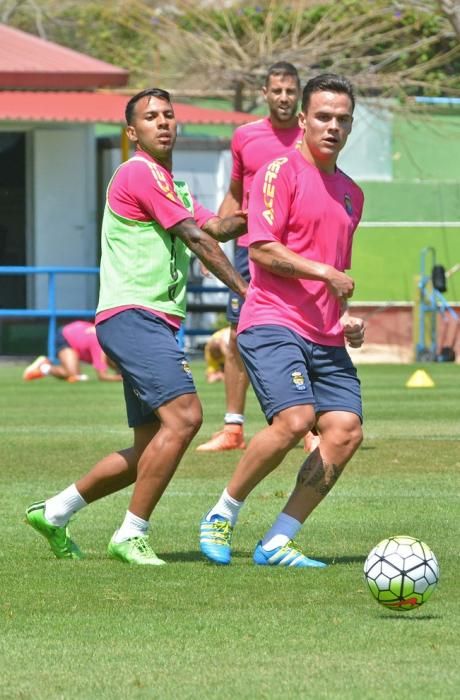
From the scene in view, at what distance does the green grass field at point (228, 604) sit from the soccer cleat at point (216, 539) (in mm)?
109

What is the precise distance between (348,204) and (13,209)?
1951 centimetres

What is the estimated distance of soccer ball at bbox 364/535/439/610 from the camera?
20.7ft

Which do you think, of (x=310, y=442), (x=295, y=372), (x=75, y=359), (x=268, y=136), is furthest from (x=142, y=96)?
(x=75, y=359)

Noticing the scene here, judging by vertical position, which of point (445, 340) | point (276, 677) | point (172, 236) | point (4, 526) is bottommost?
point (445, 340)

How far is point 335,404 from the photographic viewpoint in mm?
7582

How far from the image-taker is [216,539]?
7.66 m

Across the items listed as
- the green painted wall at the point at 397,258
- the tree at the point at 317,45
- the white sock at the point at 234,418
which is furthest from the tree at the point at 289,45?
the white sock at the point at 234,418

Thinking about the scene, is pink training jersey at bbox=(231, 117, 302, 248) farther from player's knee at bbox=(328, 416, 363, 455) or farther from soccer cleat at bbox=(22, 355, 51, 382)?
soccer cleat at bbox=(22, 355, 51, 382)

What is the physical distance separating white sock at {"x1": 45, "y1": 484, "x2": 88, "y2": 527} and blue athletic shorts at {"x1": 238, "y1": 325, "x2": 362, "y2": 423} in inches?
40.5

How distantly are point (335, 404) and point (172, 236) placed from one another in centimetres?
109

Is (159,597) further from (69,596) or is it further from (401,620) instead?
(401,620)

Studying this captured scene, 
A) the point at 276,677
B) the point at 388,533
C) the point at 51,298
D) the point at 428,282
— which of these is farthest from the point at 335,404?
the point at 428,282

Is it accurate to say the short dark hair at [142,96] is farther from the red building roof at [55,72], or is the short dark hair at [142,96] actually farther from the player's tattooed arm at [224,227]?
the red building roof at [55,72]

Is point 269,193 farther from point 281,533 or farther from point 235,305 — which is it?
point 235,305
